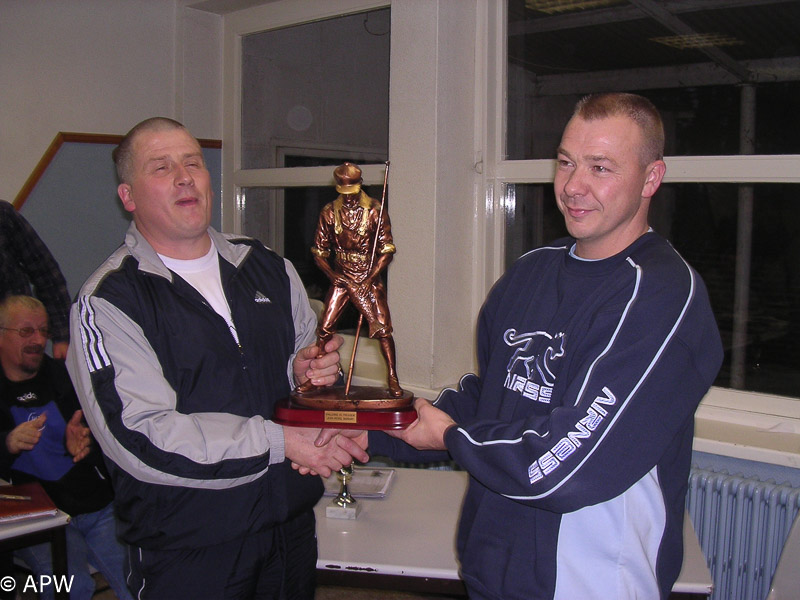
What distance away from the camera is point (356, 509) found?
205 centimetres

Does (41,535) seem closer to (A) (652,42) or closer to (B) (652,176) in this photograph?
(B) (652,176)

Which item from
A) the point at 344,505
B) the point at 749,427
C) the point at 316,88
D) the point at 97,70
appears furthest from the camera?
the point at 316,88

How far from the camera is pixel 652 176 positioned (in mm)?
1336

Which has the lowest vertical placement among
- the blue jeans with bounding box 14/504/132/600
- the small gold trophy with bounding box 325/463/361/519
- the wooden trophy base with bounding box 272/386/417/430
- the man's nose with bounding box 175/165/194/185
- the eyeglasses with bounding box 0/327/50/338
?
the blue jeans with bounding box 14/504/132/600

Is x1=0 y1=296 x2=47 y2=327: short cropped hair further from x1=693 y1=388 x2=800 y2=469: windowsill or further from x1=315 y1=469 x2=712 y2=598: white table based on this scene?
x1=693 y1=388 x2=800 y2=469: windowsill

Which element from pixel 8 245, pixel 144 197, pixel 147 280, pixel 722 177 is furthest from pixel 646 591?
pixel 8 245

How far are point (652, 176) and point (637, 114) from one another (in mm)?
120

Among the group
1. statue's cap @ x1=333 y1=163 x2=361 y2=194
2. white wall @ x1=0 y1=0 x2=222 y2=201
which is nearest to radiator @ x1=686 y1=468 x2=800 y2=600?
statue's cap @ x1=333 y1=163 x2=361 y2=194

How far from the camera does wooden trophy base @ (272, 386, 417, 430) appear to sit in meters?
1.55

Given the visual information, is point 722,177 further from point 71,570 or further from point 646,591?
point 71,570

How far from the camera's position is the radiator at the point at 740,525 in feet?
7.10

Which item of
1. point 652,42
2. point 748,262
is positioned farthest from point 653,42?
point 748,262

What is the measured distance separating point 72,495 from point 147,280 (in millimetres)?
1453

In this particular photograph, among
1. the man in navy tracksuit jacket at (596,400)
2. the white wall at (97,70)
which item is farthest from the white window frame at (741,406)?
the white wall at (97,70)
